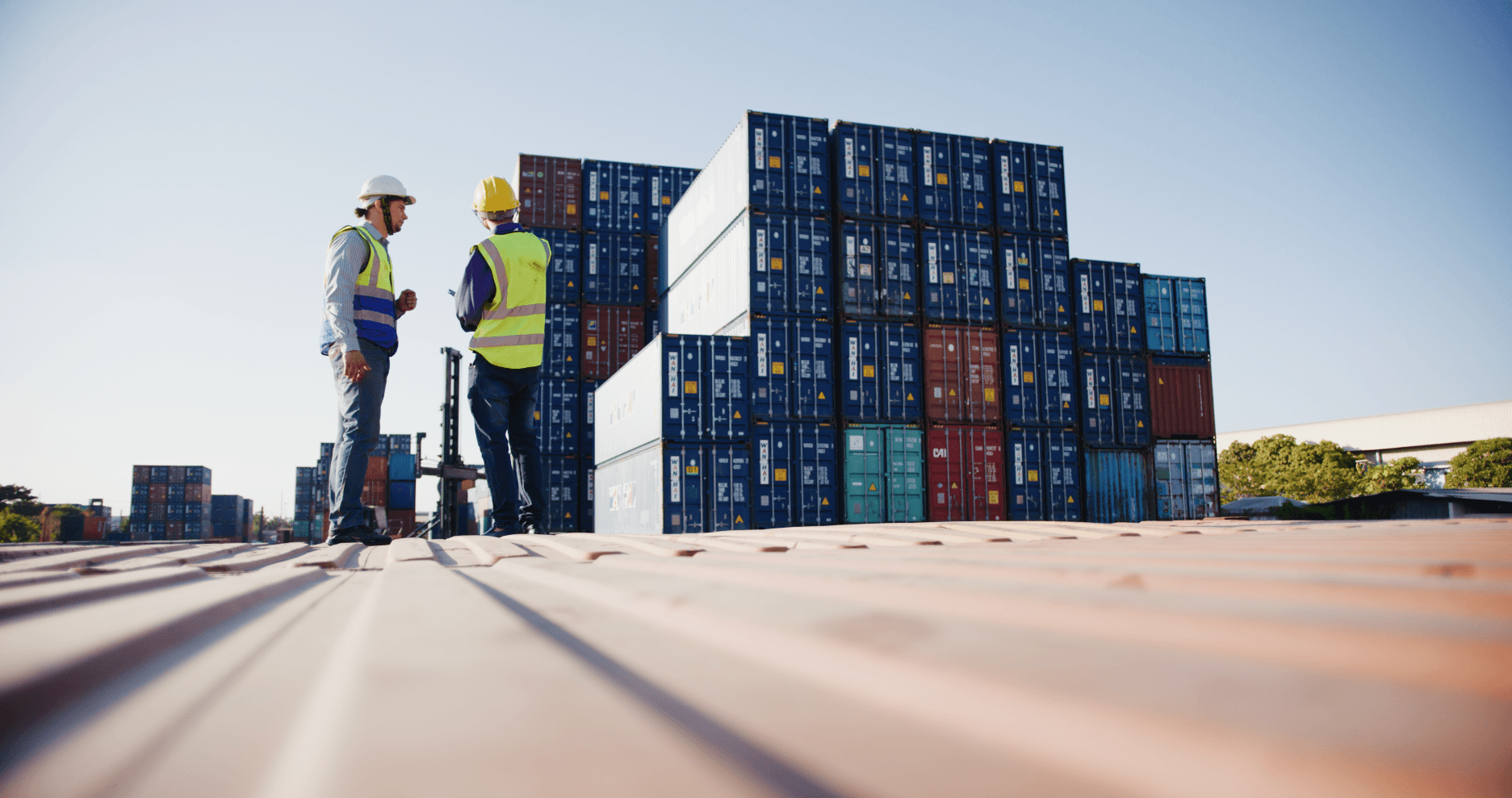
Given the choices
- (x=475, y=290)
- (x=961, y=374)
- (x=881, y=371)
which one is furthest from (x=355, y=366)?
Answer: (x=961, y=374)

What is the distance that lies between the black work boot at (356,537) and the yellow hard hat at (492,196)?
2670 millimetres

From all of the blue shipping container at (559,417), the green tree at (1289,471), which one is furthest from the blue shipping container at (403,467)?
the green tree at (1289,471)

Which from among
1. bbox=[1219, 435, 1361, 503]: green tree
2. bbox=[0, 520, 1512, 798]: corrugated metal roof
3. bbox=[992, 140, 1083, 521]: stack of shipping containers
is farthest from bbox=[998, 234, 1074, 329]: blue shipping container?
bbox=[1219, 435, 1361, 503]: green tree

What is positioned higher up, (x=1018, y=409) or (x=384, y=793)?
(x=1018, y=409)

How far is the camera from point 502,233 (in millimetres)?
6379

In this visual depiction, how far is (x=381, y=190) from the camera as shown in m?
5.95

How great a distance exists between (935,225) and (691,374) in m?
6.06

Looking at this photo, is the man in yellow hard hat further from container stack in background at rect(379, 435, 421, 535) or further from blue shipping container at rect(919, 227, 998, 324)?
container stack in background at rect(379, 435, 421, 535)

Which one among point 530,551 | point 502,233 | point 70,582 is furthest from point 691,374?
point 70,582

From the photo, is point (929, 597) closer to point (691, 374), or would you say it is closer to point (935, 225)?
point (691, 374)

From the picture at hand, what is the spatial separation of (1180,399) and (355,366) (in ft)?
62.3

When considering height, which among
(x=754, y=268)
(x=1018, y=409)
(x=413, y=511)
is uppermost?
(x=754, y=268)

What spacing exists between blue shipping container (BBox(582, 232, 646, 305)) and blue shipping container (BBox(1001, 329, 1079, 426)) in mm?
Result: 9339

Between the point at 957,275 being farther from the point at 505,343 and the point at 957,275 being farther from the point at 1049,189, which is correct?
the point at 505,343
